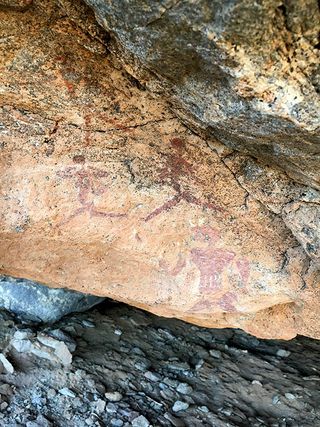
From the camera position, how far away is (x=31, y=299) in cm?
191

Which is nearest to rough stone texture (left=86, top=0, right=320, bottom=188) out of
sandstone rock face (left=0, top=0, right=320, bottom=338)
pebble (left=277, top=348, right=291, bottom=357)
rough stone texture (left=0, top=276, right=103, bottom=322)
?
sandstone rock face (left=0, top=0, right=320, bottom=338)

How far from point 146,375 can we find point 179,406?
17 centimetres

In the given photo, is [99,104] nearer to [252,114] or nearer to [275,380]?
[252,114]

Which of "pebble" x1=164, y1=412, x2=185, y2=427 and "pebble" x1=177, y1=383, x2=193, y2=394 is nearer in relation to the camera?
"pebble" x1=164, y1=412, x2=185, y2=427

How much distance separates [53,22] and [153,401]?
121 cm

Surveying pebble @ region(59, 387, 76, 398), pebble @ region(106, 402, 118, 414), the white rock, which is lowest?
the white rock

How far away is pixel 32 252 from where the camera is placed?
1.32 metres

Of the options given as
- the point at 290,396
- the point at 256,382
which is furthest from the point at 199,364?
the point at 290,396

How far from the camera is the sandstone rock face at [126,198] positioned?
102cm

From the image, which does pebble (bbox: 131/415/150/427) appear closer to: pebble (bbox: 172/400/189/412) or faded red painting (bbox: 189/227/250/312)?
pebble (bbox: 172/400/189/412)

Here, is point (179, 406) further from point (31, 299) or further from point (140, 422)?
point (31, 299)

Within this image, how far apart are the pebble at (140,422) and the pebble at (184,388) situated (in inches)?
8.8

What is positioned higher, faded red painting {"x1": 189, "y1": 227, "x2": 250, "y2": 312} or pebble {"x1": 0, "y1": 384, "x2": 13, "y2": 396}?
faded red painting {"x1": 189, "y1": 227, "x2": 250, "y2": 312}

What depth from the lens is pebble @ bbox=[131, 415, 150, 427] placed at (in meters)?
1.52
